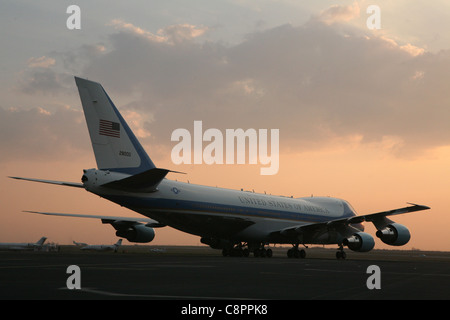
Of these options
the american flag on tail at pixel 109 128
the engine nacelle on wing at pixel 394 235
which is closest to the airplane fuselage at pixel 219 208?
the american flag on tail at pixel 109 128

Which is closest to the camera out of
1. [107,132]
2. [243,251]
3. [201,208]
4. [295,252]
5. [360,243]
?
[107,132]

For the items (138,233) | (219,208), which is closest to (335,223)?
(219,208)

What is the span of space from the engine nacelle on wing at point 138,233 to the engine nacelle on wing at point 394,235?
17999 mm

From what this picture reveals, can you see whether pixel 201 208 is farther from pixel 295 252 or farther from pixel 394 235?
pixel 394 235

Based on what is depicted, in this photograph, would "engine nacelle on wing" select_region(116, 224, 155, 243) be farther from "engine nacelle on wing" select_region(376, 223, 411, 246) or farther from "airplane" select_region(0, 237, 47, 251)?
"airplane" select_region(0, 237, 47, 251)

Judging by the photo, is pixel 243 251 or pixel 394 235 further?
pixel 243 251

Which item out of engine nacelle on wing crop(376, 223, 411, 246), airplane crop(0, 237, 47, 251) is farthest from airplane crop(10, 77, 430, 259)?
airplane crop(0, 237, 47, 251)

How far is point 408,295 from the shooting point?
1255 centimetres

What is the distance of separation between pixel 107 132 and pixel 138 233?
13845 mm

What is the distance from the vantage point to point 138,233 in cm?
4216

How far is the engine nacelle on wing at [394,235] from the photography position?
3934 centimetres

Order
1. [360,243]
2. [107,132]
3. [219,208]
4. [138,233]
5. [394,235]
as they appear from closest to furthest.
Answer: [107,132] < [219,208] < [394,235] < [360,243] < [138,233]

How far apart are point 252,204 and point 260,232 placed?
2.44 m
